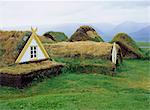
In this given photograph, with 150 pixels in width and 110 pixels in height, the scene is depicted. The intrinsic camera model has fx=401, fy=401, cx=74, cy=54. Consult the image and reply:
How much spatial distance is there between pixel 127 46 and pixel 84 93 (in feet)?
63.9

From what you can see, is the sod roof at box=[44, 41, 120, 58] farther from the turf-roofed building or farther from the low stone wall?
the low stone wall

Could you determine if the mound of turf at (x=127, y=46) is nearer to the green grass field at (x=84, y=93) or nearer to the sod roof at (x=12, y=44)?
the green grass field at (x=84, y=93)

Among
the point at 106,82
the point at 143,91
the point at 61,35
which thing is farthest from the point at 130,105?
the point at 61,35

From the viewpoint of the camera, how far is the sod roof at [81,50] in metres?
27.8

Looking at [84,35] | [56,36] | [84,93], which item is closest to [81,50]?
[84,35]

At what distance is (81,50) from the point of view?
28.4 meters

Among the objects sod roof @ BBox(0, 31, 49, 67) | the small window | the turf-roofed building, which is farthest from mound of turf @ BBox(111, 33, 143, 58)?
sod roof @ BBox(0, 31, 49, 67)

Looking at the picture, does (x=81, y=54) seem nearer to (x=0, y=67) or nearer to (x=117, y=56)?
(x=117, y=56)

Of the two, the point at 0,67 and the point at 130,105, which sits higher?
the point at 0,67

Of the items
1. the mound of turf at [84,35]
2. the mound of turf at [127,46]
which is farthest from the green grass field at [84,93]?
the mound of turf at [84,35]

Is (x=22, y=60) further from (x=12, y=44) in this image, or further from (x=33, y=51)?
(x=12, y=44)

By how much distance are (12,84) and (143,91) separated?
6.53 m

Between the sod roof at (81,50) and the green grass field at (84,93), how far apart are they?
6.01 ft

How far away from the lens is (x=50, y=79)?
21.8 m
